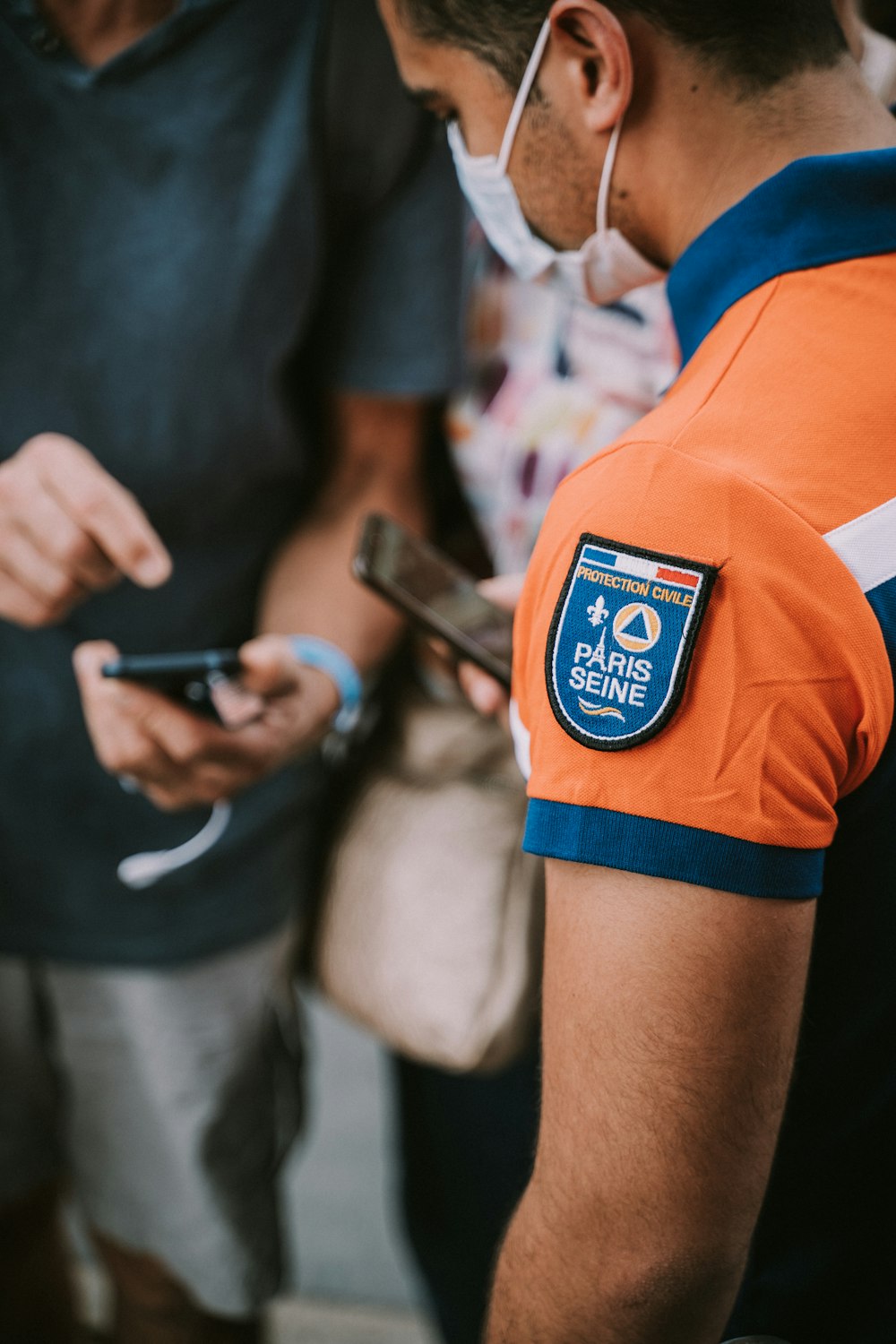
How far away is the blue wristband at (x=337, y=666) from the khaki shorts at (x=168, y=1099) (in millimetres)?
314

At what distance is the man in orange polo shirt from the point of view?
22.3 inches

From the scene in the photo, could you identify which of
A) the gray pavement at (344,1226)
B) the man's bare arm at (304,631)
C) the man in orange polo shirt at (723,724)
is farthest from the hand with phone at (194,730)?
the gray pavement at (344,1226)

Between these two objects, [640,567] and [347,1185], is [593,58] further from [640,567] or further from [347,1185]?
[347,1185]

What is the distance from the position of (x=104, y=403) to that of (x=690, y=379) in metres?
0.66

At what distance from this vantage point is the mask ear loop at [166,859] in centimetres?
120

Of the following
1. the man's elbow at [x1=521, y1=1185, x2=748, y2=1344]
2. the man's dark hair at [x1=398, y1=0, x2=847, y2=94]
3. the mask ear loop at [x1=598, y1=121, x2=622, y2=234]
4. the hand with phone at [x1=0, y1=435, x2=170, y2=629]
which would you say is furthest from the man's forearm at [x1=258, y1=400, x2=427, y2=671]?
the man's elbow at [x1=521, y1=1185, x2=748, y2=1344]

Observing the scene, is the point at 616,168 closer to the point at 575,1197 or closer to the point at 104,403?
the point at 104,403

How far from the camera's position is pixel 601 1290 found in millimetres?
636

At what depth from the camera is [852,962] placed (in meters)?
0.69

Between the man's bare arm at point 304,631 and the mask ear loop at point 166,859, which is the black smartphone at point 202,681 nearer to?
the man's bare arm at point 304,631

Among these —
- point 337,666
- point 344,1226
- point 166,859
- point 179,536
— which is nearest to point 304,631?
point 337,666

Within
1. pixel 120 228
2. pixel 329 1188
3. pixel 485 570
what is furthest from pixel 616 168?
pixel 329 1188

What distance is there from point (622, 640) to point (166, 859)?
2.66ft

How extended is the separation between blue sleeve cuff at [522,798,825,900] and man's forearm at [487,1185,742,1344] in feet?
0.78
